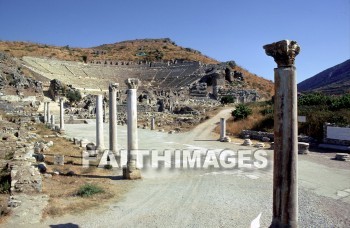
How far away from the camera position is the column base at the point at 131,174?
481 inches

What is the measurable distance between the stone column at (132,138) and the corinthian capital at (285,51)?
7640 mm

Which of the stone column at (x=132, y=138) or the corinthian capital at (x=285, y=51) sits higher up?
the corinthian capital at (x=285, y=51)

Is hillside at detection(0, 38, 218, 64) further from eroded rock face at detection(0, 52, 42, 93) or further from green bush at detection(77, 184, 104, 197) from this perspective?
green bush at detection(77, 184, 104, 197)

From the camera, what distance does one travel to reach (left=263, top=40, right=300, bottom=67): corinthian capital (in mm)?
5855

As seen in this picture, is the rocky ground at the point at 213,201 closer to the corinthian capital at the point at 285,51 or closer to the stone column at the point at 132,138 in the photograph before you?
the stone column at the point at 132,138

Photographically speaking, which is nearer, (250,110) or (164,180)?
(164,180)

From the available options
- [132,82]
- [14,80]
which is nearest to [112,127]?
[132,82]

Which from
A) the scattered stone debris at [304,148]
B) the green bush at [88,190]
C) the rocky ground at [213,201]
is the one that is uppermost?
the scattered stone debris at [304,148]

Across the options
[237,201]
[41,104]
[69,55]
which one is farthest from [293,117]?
[69,55]

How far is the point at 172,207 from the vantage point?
29.5 feet

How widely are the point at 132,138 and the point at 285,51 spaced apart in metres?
7.94

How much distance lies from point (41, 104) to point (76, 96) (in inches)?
347

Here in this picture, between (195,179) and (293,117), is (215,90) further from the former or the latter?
(293,117)

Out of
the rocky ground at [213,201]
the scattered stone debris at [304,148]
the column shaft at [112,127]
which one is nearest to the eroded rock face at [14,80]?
the column shaft at [112,127]
